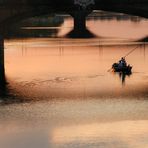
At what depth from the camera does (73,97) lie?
58.1m

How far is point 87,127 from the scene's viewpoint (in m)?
45.6

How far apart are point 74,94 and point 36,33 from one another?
67.8 m

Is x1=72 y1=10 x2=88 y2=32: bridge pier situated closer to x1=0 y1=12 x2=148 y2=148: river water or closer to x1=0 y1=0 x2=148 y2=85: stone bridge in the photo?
x1=0 y1=12 x2=148 y2=148: river water

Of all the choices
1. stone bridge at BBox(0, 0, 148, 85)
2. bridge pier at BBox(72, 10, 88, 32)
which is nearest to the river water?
stone bridge at BBox(0, 0, 148, 85)

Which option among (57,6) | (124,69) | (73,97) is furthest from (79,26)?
(73,97)

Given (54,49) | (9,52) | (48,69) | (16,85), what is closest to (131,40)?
(54,49)

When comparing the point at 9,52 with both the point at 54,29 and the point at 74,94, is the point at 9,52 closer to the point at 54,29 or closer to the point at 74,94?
the point at 74,94

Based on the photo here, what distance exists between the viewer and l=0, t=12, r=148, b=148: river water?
1683 inches

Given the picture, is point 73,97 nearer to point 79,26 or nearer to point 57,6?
point 57,6

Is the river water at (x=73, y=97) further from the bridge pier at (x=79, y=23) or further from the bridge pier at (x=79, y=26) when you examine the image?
the bridge pier at (x=79, y=23)

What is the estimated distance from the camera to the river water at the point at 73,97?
42750mm

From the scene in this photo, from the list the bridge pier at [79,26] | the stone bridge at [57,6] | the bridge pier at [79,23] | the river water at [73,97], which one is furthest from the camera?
the bridge pier at [79,23]

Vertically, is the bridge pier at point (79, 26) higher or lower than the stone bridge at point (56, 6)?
lower

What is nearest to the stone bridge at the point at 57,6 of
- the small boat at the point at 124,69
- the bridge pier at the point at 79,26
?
the small boat at the point at 124,69
